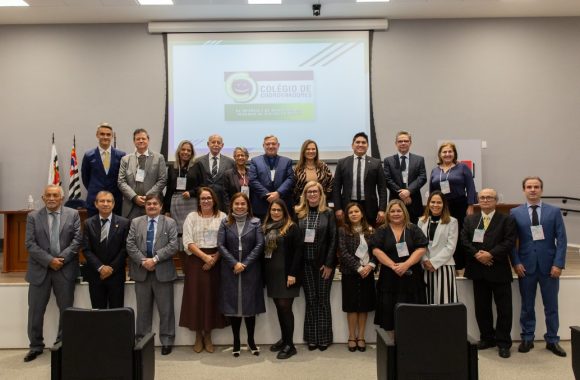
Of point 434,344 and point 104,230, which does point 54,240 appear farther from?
point 434,344

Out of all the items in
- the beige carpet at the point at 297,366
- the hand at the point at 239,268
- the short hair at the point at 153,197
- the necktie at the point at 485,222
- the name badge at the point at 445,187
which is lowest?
the beige carpet at the point at 297,366

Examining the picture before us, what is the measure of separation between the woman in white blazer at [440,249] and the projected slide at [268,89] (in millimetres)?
3294

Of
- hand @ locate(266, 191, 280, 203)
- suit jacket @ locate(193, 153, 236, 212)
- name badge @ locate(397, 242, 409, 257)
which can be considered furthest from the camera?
suit jacket @ locate(193, 153, 236, 212)

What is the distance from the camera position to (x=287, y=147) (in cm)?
734

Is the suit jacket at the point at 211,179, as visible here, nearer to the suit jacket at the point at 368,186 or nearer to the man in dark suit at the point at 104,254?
the man in dark suit at the point at 104,254

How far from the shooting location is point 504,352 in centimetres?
405

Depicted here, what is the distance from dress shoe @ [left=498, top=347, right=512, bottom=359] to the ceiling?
4.72 m

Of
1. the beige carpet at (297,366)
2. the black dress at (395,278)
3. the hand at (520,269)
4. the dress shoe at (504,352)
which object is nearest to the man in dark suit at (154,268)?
the beige carpet at (297,366)

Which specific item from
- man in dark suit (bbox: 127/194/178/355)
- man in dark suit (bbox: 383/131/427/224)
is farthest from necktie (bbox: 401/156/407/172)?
man in dark suit (bbox: 127/194/178/355)

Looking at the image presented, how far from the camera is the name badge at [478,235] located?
4.12 meters

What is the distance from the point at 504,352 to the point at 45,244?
3.99 m

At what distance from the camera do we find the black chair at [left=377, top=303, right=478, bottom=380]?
2.61 m

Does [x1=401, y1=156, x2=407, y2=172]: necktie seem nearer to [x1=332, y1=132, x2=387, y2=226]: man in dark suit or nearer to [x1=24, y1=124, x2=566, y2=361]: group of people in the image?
[x1=332, y1=132, x2=387, y2=226]: man in dark suit

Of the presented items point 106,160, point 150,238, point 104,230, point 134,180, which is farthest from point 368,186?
point 106,160
